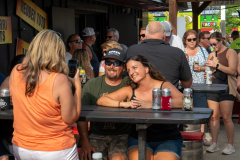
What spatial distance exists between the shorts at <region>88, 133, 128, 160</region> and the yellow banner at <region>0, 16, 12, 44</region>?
2935mm

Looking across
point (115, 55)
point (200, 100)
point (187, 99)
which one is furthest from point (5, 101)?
point (200, 100)

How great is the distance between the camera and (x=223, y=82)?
5301mm

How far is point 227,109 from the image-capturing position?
16.7ft

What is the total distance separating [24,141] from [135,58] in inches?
54.3

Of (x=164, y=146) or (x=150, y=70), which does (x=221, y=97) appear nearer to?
(x=150, y=70)

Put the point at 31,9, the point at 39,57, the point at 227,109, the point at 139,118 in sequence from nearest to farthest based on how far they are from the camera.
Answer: the point at 39,57 < the point at 139,118 < the point at 227,109 < the point at 31,9

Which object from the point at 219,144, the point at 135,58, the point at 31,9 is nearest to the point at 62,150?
the point at 135,58

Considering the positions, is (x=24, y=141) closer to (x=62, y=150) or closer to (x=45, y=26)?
(x=62, y=150)

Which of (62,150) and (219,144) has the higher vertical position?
(62,150)

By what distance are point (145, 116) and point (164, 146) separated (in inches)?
20.2

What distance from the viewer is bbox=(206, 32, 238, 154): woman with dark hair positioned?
5.09 m

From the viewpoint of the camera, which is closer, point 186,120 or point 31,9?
point 186,120

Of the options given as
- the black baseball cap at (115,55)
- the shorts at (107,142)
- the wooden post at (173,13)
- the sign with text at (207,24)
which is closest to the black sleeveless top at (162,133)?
the shorts at (107,142)

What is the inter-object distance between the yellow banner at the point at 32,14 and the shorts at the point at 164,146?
3874 millimetres
